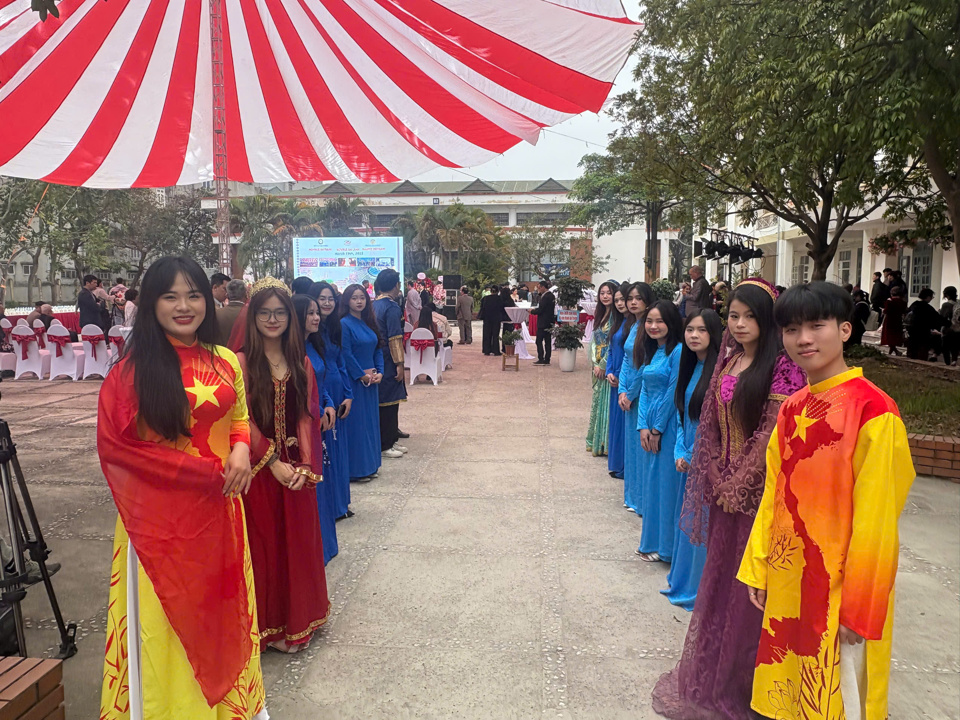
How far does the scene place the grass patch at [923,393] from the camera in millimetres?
6198

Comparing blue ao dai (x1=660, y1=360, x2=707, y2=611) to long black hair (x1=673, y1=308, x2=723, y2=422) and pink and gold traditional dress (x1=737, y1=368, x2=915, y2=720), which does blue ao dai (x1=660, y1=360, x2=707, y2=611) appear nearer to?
long black hair (x1=673, y1=308, x2=723, y2=422)

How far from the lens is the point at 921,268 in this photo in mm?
20391

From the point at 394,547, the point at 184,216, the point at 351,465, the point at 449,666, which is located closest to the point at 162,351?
the point at 449,666

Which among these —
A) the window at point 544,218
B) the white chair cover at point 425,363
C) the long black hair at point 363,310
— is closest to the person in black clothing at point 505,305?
the white chair cover at point 425,363

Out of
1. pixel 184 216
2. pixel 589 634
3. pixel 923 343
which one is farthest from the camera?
pixel 184 216

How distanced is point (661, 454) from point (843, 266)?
2784cm

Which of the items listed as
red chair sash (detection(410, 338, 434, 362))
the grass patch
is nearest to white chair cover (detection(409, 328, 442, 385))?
red chair sash (detection(410, 338, 434, 362))

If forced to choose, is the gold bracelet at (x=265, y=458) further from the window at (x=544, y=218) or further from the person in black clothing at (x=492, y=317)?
the window at (x=544, y=218)

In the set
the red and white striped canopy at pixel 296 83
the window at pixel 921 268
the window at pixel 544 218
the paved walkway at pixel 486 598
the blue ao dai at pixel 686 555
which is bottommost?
the paved walkway at pixel 486 598

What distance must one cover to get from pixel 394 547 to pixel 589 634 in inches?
57.5

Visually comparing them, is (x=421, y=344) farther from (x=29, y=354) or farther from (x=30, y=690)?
(x=30, y=690)

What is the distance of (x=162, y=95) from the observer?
5840 mm

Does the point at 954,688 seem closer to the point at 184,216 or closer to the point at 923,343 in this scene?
the point at 923,343

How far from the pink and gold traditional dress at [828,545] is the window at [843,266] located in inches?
1112
